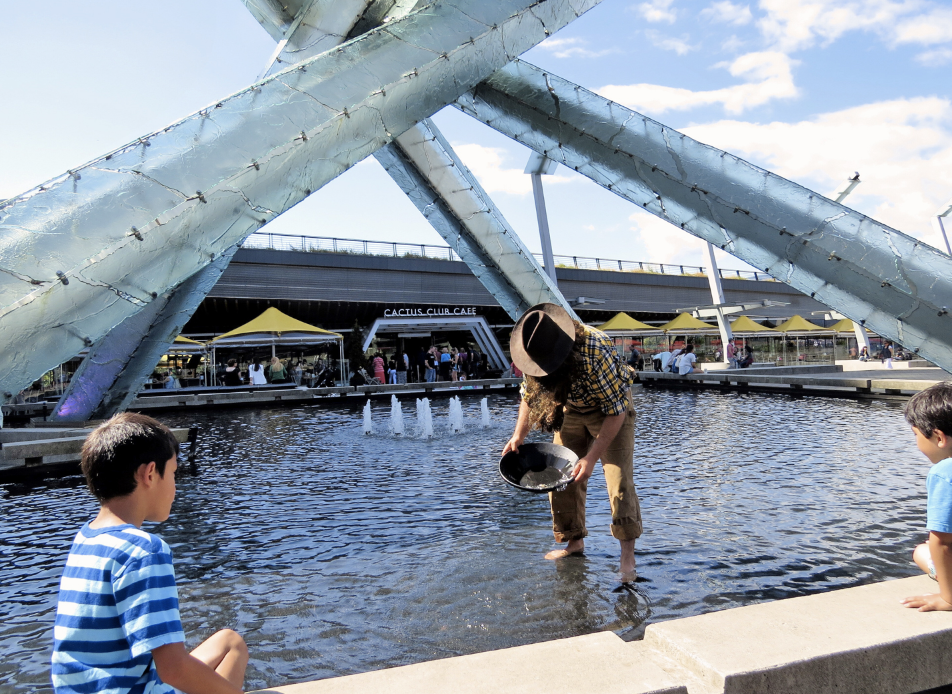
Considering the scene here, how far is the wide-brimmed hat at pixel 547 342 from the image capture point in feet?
11.8

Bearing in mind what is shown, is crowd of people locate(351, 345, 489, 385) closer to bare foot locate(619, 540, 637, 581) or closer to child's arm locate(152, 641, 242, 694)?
bare foot locate(619, 540, 637, 581)

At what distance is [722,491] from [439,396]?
1427cm

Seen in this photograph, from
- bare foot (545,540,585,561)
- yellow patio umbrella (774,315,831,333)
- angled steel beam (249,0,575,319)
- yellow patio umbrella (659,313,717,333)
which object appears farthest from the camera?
yellow patio umbrella (774,315,831,333)

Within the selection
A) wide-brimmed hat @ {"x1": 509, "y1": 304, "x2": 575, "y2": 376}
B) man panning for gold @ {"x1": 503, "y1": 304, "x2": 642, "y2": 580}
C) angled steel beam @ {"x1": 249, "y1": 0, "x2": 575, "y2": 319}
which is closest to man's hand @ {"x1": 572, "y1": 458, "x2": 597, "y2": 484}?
man panning for gold @ {"x1": 503, "y1": 304, "x2": 642, "y2": 580}

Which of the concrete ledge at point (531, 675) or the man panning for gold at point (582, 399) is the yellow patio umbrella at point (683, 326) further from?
the concrete ledge at point (531, 675)

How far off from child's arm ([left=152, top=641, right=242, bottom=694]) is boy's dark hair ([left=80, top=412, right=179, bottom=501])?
407 mm

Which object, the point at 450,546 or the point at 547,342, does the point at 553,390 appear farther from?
the point at 450,546

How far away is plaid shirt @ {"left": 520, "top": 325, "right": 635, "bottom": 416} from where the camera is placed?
3658 millimetres

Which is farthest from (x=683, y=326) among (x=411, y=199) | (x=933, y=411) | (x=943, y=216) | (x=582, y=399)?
(x=933, y=411)

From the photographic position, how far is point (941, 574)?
231cm

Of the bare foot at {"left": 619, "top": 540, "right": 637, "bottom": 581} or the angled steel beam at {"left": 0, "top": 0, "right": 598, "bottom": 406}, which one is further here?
the angled steel beam at {"left": 0, "top": 0, "right": 598, "bottom": 406}

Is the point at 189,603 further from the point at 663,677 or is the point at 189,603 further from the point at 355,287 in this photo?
the point at 355,287

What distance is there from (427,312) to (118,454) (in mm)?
28949

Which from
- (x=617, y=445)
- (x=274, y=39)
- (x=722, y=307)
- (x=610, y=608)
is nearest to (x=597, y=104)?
(x=274, y=39)
